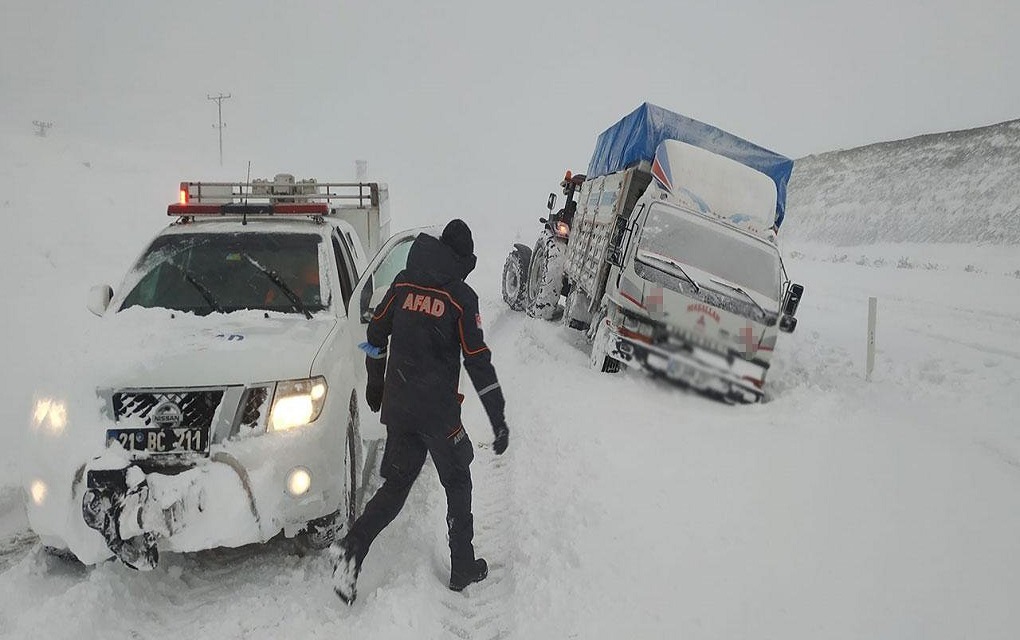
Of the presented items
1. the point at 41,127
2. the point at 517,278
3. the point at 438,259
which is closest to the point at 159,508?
the point at 438,259

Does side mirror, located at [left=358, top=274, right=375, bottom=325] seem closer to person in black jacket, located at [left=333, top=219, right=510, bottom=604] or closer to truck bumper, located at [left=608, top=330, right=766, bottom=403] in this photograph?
person in black jacket, located at [left=333, top=219, right=510, bottom=604]

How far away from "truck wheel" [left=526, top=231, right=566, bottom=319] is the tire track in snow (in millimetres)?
6001

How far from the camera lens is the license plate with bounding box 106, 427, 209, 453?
3064mm

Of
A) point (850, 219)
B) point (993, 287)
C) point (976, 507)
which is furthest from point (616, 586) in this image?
point (850, 219)

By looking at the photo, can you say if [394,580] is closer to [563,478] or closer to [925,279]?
[563,478]

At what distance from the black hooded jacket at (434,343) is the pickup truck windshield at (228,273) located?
1.31 metres

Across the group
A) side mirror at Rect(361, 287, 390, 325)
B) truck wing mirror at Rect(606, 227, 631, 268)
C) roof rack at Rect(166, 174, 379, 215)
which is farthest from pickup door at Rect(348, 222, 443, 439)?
truck wing mirror at Rect(606, 227, 631, 268)

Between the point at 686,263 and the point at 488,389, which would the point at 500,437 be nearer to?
the point at 488,389

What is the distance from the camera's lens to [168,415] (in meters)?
3.08

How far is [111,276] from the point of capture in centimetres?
Answer: 1271

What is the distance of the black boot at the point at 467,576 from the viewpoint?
3430 millimetres

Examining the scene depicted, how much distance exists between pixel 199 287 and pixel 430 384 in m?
2.14

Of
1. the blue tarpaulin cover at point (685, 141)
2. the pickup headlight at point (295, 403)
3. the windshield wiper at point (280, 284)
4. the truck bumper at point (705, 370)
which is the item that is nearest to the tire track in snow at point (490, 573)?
the pickup headlight at point (295, 403)

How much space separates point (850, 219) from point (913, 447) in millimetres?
35737
